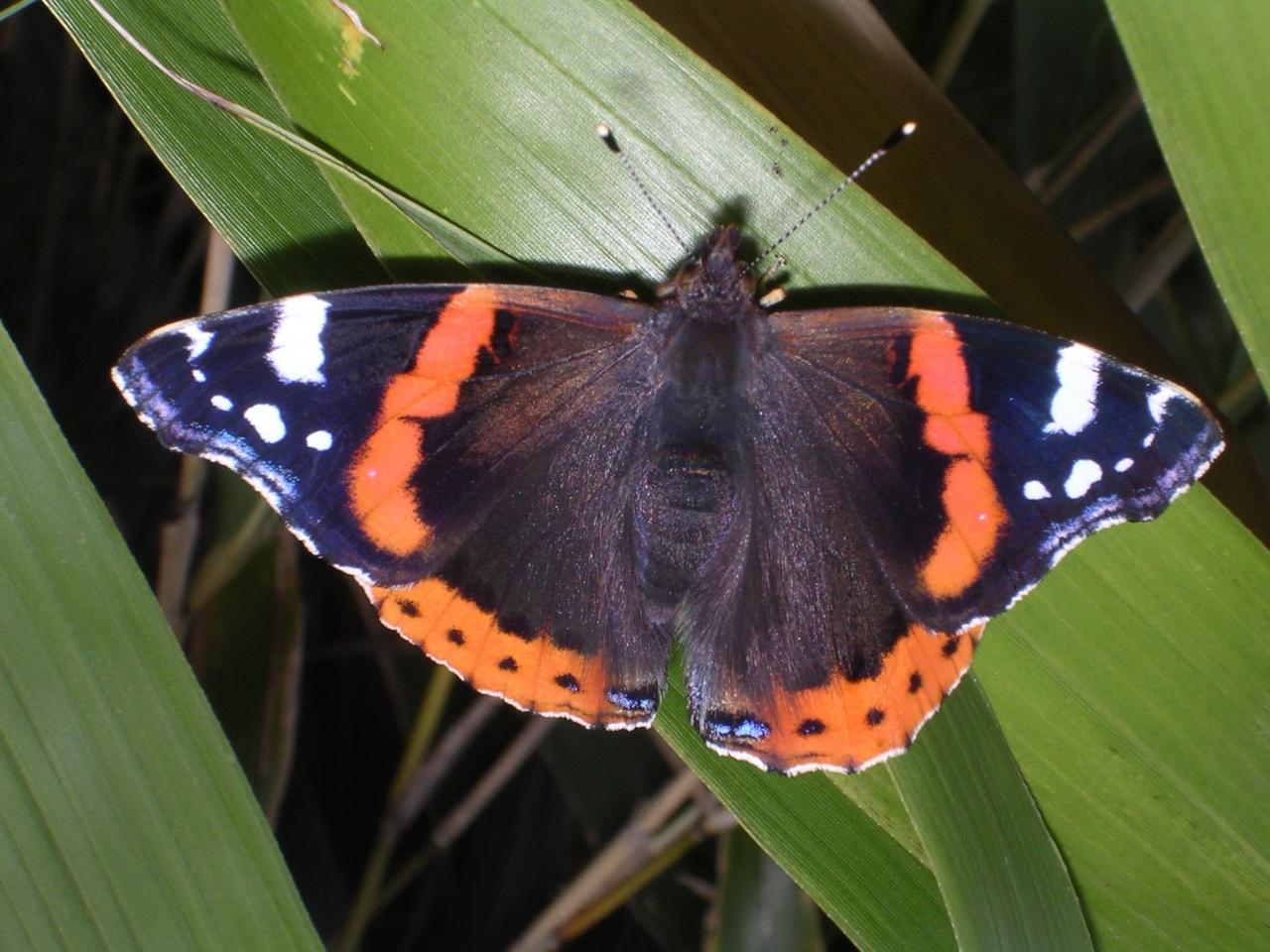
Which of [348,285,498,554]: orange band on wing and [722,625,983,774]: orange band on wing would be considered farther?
[348,285,498,554]: orange band on wing

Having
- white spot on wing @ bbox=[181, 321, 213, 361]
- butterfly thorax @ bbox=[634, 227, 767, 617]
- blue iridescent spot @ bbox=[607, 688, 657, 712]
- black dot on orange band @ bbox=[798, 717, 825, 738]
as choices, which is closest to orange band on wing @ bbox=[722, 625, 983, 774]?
black dot on orange band @ bbox=[798, 717, 825, 738]

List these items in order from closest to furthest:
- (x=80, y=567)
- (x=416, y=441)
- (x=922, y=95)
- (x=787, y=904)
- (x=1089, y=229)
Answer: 1. (x=80, y=567)
2. (x=416, y=441)
3. (x=922, y=95)
4. (x=787, y=904)
5. (x=1089, y=229)

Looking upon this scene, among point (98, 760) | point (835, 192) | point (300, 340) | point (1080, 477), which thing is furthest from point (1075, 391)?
point (98, 760)

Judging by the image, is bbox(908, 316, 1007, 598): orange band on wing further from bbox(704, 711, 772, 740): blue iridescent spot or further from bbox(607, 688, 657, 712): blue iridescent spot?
bbox(607, 688, 657, 712): blue iridescent spot

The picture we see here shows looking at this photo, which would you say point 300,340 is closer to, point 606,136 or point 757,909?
point 606,136

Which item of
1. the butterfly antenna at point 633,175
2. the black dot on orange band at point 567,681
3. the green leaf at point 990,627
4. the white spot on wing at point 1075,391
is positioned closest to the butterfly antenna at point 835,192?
the green leaf at point 990,627

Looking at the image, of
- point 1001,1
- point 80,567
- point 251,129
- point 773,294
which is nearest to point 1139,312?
point 1001,1

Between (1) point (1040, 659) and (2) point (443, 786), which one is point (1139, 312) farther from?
(2) point (443, 786)

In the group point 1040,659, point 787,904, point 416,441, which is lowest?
point 787,904

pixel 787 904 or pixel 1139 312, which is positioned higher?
pixel 1139 312
